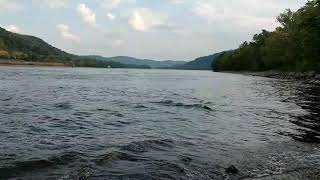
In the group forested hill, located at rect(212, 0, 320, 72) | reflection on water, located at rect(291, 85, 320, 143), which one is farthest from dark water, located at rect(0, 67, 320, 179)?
forested hill, located at rect(212, 0, 320, 72)

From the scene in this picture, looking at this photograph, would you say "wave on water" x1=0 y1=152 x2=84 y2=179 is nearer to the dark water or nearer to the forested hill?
the dark water

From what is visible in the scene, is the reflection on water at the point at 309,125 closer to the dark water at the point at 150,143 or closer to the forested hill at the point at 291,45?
the dark water at the point at 150,143

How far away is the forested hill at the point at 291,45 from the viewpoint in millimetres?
95312

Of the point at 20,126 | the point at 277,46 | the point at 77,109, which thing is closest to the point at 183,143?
the point at 20,126

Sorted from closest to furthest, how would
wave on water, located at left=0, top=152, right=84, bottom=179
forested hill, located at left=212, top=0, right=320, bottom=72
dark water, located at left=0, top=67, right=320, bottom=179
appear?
wave on water, located at left=0, top=152, right=84, bottom=179 → dark water, located at left=0, top=67, right=320, bottom=179 → forested hill, located at left=212, top=0, right=320, bottom=72

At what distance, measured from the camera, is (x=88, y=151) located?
16.5 metres

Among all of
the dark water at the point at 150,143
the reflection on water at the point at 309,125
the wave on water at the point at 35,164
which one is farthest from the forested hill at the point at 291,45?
the wave on water at the point at 35,164

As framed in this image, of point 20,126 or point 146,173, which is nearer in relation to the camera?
point 146,173

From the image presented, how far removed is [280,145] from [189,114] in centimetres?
1128

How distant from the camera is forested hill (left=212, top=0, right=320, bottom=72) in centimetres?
9531

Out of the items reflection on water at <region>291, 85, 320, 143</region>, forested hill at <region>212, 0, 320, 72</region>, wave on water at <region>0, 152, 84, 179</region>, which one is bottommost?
reflection on water at <region>291, 85, 320, 143</region>

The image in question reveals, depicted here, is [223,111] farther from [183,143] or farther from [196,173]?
[196,173]

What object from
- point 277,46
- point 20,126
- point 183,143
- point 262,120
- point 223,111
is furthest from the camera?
point 277,46

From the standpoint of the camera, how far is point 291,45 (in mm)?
121562
